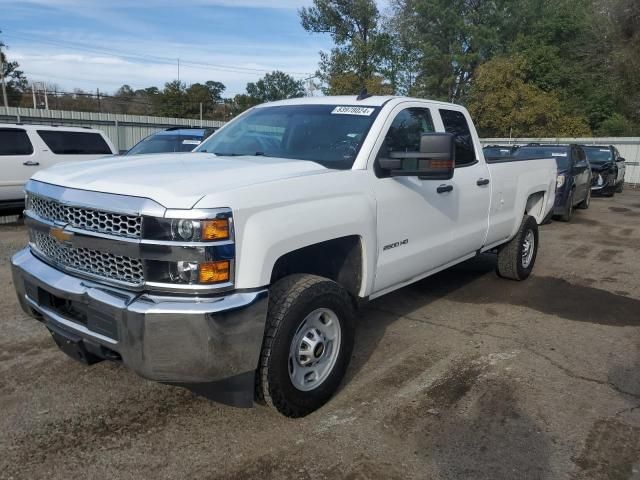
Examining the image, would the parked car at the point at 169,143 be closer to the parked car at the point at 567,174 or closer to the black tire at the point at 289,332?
the parked car at the point at 567,174

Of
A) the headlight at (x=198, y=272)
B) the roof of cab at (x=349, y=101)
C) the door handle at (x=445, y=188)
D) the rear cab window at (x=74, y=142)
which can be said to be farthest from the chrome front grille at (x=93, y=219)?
the rear cab window at (x=74, y=142)

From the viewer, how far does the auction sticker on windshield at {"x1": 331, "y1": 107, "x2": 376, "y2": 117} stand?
402 cm

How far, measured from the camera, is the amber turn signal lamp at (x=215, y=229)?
2.58 m

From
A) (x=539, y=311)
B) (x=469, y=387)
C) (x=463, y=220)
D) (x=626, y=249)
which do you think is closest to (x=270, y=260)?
(x=469, y=387)

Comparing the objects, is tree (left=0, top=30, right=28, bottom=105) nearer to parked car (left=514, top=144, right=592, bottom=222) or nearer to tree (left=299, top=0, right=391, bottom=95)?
tree (left=299, top=0, right=391, bottom=95)

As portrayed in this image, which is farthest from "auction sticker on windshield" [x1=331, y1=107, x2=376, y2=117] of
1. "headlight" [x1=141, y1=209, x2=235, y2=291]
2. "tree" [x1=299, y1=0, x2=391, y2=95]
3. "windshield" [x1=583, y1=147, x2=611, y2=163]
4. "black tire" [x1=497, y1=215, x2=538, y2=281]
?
"tree" [x1=299, y1=0, x2=391, y2=95]

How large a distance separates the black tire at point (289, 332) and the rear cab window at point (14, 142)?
349 inches

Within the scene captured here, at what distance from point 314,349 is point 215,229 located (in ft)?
3.55

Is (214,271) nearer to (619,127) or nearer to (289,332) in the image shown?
(289,332)

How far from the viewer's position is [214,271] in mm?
2637

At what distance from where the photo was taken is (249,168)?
324 cm

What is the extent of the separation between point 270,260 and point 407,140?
1.91 meters

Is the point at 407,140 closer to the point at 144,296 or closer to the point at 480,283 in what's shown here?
the point at 144,296

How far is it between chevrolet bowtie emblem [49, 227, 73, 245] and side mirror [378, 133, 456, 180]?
2022mm
